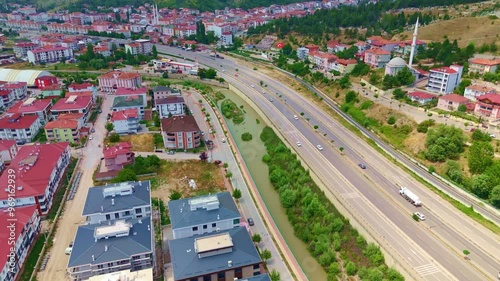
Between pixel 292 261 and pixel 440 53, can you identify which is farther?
pixel 440 53

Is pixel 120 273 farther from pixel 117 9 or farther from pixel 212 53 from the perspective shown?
pixel 117 9

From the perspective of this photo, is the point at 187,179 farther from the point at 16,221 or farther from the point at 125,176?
the point at 16,221

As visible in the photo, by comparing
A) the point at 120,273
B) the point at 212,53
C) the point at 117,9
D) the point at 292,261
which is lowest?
the point at 292,261

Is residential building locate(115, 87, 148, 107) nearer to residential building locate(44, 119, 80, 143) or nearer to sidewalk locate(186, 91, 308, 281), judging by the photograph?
residential building locate(44, 119, 80, 143)

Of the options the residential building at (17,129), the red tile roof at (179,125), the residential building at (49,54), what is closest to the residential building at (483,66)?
the red tile roof at (179,125)

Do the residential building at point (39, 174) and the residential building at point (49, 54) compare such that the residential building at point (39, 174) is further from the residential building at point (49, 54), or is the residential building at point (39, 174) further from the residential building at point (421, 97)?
the residential building at point (49, 54)

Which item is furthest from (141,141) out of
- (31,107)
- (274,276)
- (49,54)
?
(49,54)

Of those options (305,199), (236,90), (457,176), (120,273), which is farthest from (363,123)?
(120,273)
